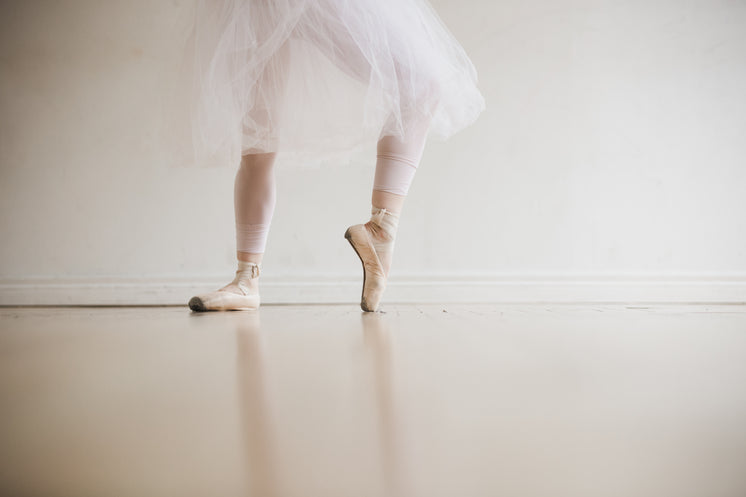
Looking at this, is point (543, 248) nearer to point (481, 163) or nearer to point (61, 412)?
point (481, 163)

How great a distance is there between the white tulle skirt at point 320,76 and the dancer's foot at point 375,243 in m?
0.18

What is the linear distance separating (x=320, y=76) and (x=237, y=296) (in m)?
0.56

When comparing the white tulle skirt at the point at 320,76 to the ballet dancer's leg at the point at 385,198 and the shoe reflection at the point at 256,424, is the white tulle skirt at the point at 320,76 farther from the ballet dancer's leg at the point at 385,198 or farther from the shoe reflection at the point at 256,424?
the shoe reflection at the point at 256,424

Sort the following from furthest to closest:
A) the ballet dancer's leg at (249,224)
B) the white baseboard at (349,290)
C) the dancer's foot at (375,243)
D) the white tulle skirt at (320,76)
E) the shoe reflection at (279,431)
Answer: the white baseboard at (349,290), the ballet dancer's leg at (249,224), the dancer's foot at (375,243), the white tulle skirt at (320,76), the shoe reflection at (279,431)

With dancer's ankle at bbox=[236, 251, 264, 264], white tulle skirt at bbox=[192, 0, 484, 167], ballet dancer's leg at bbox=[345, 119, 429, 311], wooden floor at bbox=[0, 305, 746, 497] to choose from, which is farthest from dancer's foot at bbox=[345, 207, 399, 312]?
wooden floor at bbox=[0, 305, 746, 497]

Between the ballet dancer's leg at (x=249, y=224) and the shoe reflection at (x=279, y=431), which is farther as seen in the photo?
the ballet dancer's leg at (x=249, y=224)

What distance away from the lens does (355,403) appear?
262 mm

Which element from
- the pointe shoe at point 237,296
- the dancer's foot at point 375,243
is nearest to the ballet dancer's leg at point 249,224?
the pointe shoe at point 237,296

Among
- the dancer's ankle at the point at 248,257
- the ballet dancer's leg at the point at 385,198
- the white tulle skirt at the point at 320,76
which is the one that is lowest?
the dancer's ankle at the point at 248,257

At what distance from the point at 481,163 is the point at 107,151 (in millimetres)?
1540

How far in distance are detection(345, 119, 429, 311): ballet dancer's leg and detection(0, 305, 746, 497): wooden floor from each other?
59cm

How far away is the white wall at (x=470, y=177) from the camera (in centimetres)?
199

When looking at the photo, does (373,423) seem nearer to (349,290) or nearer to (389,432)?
(389,432)

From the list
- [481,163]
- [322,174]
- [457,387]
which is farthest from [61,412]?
[481,163]
